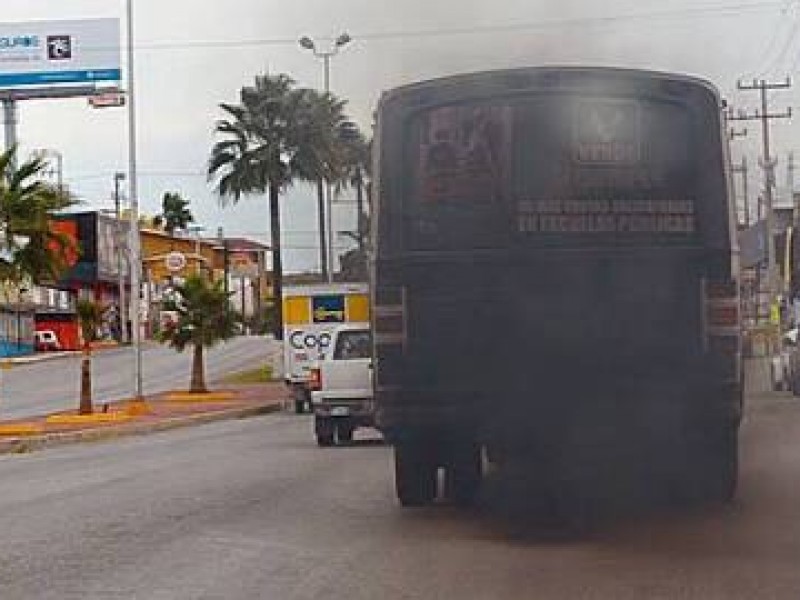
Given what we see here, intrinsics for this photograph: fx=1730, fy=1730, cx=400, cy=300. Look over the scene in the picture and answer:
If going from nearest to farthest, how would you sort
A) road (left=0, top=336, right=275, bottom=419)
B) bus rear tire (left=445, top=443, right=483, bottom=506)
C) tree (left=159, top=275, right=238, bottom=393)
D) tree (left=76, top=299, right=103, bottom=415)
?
bus rear tire (left=445, top=443, right=483, bottom=506), tree (left=76, top=299, right=103, bottom=415), tree (left=159, top=275, right=238, bottom=393), road (left=0, top=336, right=275, bottom=419)

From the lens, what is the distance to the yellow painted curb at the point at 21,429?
29125 millimetres

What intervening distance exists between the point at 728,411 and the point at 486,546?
5.87 ft

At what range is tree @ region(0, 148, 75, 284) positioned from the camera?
2869 cm

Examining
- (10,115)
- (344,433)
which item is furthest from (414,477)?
(10,115)

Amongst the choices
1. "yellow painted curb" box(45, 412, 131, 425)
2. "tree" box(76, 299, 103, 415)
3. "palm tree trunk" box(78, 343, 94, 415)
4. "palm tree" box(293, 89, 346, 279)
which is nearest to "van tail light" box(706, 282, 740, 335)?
"palm tree" box(293, 89, 346, 279)

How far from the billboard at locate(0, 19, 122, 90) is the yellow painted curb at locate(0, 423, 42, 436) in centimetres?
4297

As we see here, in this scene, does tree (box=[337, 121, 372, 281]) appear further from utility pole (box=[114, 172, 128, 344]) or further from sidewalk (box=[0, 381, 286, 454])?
utility pole (box=[114, 172, 128, 344])

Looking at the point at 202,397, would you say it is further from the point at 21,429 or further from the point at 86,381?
the point at 21,429

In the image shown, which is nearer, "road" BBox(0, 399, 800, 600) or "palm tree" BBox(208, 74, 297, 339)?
"road" BBox(0, 399, 800, 600)

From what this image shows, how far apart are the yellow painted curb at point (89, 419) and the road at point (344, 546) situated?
1421 centimetres

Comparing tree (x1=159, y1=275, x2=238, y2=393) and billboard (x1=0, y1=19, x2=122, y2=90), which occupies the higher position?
billboard (x1=0, y1=19, x2=122, y2=90)

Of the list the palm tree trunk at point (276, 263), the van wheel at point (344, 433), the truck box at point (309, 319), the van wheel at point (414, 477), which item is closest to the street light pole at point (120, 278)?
the palm tree trunk at point (276, 263)

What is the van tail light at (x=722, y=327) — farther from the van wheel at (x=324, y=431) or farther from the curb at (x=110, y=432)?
the curb at (x=110, y=432)

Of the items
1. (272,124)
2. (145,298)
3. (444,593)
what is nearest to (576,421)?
(444,593)
